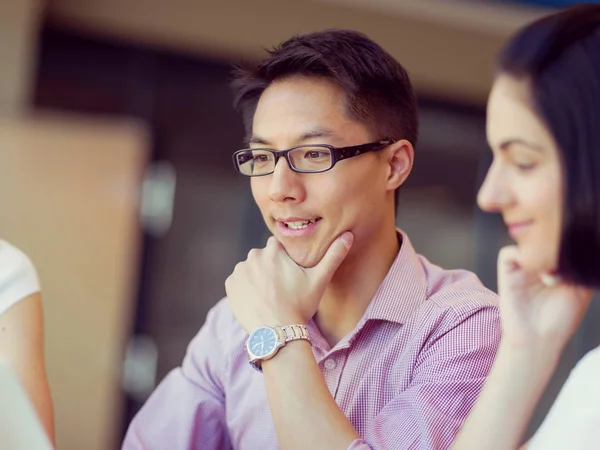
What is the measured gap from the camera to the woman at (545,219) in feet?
3.44

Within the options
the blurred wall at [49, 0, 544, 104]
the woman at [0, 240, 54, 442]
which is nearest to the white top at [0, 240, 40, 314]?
the woman at [0, 240, 54, 442]

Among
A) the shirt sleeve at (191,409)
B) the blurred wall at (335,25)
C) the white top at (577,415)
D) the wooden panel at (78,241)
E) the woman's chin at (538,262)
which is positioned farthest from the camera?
the blurred wall at (335,25)

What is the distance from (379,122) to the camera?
1.77 m

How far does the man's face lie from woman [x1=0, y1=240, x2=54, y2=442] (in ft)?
1.54

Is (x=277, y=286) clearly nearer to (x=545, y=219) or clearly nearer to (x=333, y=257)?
(x=333, y=257)

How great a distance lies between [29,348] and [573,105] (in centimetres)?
105

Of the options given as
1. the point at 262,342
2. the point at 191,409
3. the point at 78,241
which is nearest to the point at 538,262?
the point at 262,342

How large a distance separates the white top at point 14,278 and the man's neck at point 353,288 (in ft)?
1.87

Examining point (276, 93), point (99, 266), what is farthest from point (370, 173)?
point (99, 266)

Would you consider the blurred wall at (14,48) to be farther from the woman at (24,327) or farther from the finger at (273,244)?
the finger at (273,244)

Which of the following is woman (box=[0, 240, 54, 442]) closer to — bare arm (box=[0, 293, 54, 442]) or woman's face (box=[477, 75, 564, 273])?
bare arm (box=[0, 293, 54, 442])

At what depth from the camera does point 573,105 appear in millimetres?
1061

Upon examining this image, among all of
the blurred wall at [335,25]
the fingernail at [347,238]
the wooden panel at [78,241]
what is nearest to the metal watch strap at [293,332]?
the fingernail at [347,238]

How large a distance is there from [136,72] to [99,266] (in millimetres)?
1107
